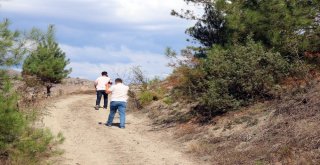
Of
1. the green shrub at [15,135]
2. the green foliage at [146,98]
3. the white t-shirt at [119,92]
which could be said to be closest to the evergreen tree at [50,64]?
the green foliage at [146,98]

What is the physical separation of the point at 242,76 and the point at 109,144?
17.1ft

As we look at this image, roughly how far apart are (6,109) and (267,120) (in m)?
7.42

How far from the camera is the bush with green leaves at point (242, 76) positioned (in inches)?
621

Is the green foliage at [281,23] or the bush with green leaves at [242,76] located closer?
the bush with green leaves at [242,76]

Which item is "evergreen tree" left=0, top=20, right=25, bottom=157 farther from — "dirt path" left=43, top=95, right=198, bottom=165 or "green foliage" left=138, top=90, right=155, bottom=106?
"green foliage" left=138, top=90, right=155, bottom=106

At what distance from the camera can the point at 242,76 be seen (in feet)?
52.2

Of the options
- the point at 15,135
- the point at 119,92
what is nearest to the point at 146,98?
the point at 119,92

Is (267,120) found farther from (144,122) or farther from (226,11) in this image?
(144,122)

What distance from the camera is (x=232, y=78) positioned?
16016mm

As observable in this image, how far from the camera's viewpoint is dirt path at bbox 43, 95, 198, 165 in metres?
11.7

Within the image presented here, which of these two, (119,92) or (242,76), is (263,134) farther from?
(119,92)

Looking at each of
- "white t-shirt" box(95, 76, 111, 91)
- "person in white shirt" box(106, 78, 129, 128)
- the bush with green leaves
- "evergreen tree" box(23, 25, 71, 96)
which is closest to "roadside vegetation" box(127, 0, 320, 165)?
the bush with green leaves

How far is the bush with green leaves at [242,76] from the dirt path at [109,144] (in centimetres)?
249

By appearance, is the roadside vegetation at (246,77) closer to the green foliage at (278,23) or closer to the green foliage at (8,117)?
the green foliage at (278,23)
